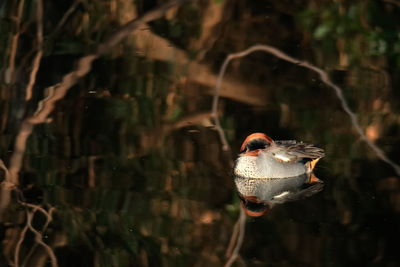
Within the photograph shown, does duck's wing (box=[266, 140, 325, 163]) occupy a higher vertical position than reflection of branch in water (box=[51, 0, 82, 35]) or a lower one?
lower

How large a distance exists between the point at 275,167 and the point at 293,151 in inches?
8.4

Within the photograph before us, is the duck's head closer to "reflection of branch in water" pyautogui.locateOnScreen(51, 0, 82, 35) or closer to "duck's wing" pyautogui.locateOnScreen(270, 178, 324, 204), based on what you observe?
"duck's wing" pyautogui.locateOnScreen(270, 178, 324, 204)

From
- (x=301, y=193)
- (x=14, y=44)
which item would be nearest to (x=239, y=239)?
(x=301, y=193)

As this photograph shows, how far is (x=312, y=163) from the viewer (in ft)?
24.7

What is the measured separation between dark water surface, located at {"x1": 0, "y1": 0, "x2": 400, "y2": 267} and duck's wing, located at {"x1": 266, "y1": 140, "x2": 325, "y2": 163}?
149 mm

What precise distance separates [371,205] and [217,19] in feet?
17.9

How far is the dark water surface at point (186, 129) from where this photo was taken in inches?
237

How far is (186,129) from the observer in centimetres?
825

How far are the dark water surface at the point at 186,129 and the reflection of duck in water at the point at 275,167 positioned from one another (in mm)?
133

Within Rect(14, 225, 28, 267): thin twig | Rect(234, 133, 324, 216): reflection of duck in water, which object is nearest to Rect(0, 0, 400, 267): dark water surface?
Rect(14, 225, 28, 267): thin twig

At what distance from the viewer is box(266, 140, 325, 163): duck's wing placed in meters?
7.44

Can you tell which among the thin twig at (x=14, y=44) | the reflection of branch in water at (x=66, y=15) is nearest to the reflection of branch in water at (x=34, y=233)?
the thin twig at (x=14, y=44)

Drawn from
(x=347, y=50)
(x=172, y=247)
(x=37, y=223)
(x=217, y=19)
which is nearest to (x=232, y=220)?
(x=172, y=247)

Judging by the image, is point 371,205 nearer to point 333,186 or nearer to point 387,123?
point 333,186
